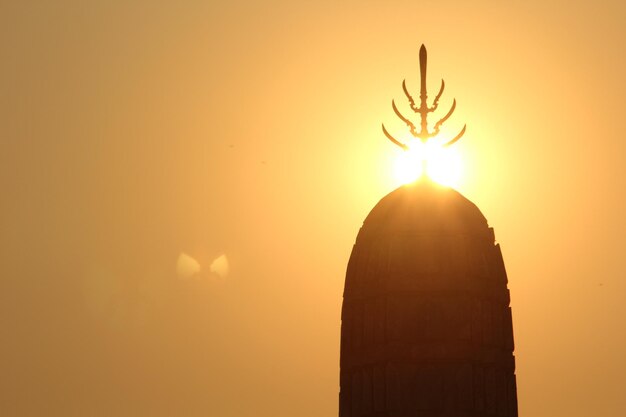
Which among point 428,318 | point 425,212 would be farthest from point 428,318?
point 425,212

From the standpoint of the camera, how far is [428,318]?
3638 cm

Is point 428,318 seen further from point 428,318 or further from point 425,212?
point 425,212

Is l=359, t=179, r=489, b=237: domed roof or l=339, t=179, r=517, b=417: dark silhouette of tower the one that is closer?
l=339, t=179, r=517, b=417: dark silhouette of tower

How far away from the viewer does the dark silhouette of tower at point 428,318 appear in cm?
3609

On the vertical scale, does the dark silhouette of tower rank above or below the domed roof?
below

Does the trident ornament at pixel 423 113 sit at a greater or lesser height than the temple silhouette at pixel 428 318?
greater

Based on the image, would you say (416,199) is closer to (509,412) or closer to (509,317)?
(509,317)

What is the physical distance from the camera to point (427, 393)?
1415 inches

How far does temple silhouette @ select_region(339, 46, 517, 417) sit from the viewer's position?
118 feet

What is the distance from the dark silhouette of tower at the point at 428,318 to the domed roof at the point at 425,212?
0.03m

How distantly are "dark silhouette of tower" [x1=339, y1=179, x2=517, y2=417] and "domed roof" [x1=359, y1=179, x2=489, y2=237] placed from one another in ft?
0.10

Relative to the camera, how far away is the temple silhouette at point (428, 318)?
36094 mm

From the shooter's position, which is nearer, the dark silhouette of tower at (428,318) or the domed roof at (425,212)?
the dark silhouette of tower at (428,318)

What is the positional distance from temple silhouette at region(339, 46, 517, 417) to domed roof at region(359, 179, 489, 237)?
29 mm
